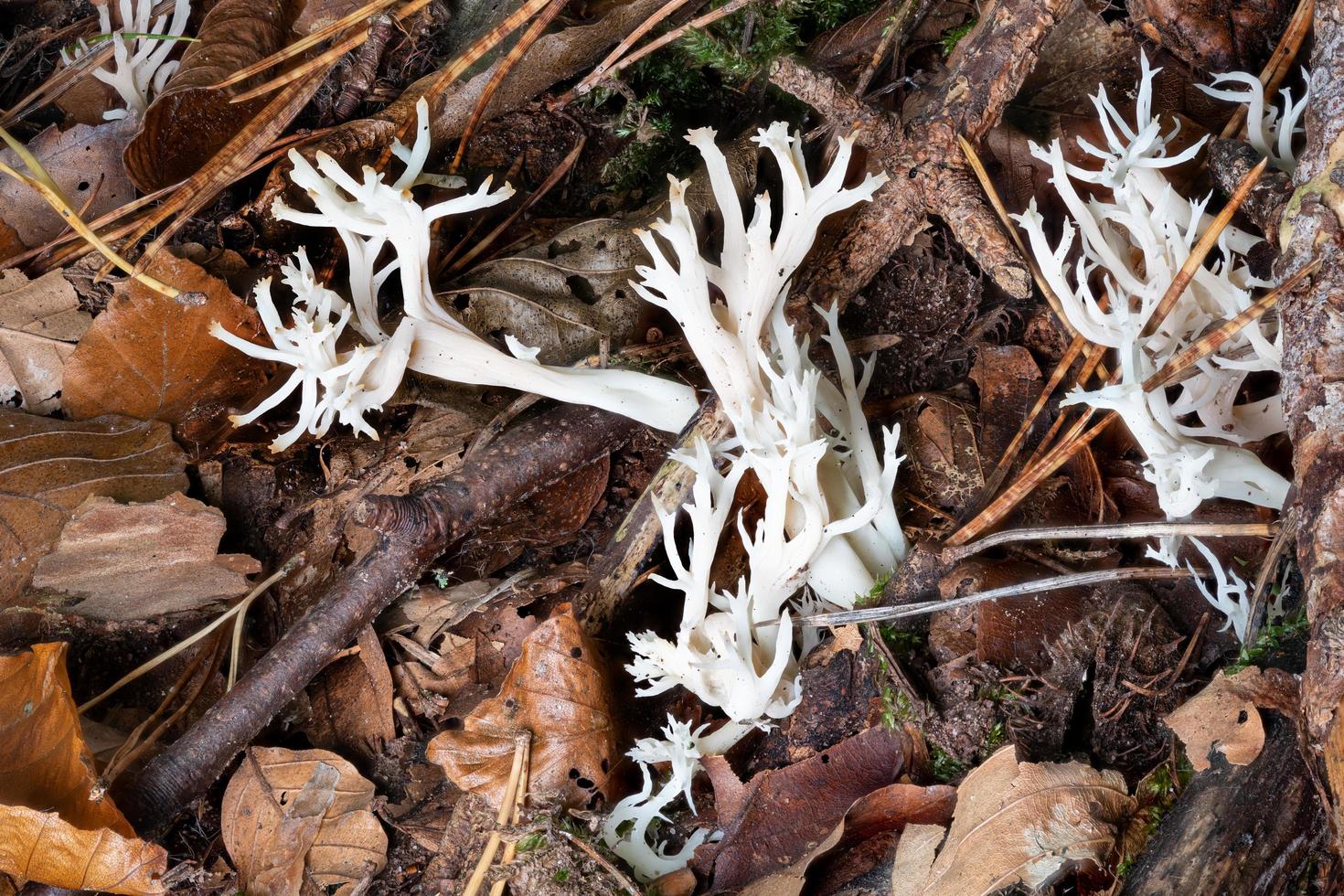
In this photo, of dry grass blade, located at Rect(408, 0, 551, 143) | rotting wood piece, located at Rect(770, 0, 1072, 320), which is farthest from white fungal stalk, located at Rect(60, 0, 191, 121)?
rotting wood piece, located at Rect(770, 0, 1072, 320)


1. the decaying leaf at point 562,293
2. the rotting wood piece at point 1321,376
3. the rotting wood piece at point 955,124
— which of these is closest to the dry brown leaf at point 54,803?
the decaying leaf at point 562,293

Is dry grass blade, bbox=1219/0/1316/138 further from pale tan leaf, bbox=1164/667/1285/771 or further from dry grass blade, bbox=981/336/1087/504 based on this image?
pale tan leaf, bbox=1164/667/1285/771

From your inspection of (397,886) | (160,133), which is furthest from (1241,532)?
(160,133)

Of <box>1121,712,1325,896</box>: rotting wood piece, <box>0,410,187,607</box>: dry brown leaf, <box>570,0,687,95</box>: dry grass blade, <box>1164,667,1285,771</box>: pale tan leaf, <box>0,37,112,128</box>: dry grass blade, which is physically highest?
<box>570,0,687,95</box>: dry grass blade

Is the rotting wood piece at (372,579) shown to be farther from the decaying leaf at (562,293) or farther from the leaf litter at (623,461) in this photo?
the decaying leaf at (562,293)

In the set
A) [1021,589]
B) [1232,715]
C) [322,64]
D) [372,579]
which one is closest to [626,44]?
[322,64]
